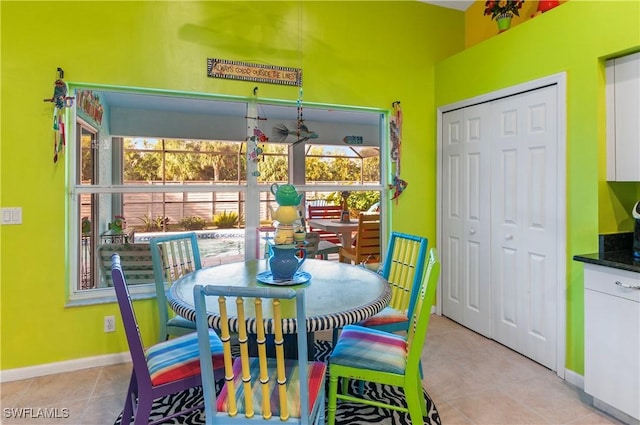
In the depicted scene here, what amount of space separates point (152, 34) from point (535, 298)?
3.55 m

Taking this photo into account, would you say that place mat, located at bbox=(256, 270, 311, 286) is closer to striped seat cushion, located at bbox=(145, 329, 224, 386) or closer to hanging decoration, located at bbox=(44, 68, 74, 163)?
striped seat cushion, located at bbox=(145, 329, 224, 386)

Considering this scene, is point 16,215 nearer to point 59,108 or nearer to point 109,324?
point 59,108

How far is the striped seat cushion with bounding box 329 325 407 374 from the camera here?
180 centimetres

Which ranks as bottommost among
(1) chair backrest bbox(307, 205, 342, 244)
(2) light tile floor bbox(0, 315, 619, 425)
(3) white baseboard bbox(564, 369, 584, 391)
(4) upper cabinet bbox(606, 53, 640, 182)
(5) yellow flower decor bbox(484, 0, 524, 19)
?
(2) light tile floor bbox(0, 315, 619, 425)

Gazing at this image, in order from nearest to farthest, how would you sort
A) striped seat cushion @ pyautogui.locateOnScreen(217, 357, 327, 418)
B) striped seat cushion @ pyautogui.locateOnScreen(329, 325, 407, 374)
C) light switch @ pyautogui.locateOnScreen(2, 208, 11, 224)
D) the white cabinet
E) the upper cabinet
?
striped seat cushion @ pyautogui.locateOnScreen(217, 357, 327, 418) → striped seat cushion @ pyautogui.locateOnScreen(329, 325, 407, 374) → the white cabinet → the upper cabinet → light switch @ pyautogui.locateOnScreen(2, 208, 11, 224)

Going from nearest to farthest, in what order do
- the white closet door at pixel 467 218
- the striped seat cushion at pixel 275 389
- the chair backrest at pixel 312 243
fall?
the striped seat cushion at pixel 275 389 → the white closet door at pixel 467 218 → the chair backrest at pixel 312 243

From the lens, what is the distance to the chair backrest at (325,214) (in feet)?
12.0

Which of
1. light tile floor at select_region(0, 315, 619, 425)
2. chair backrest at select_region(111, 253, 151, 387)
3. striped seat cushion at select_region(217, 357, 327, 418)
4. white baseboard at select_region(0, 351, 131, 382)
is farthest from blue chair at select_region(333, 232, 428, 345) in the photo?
white baseboard at select_region(0, 351, 131, 382)

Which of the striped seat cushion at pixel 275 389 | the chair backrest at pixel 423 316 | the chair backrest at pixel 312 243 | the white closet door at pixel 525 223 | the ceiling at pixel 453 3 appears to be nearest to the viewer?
the striped seat cushion at pixel 275 389

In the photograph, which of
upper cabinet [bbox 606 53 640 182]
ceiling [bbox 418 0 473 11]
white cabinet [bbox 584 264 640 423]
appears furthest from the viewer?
ceiling [bbox 418 0 473 11]

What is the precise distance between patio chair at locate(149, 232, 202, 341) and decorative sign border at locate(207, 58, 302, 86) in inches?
54.3

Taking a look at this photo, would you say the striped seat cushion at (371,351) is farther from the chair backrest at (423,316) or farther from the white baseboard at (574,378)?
the white baseboard at (574,378)

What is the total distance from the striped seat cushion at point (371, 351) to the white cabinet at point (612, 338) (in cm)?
117

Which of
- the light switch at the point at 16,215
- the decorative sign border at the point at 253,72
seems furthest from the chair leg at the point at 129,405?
the decorative sign border at the point at 253,72
